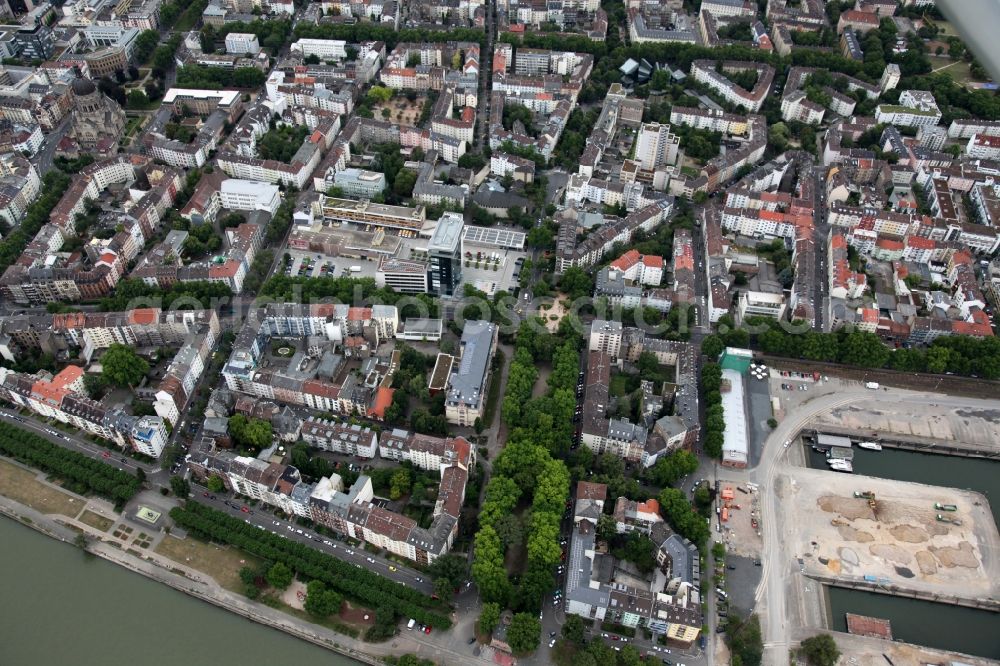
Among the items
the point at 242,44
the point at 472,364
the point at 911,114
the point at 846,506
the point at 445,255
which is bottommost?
the point at 846,506

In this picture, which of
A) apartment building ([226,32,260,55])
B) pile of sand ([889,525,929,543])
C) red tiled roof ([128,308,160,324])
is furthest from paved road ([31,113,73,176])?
pile of sand ([889,525,929,543])

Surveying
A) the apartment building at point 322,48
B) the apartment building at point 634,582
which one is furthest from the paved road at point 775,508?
the apartment building at point 322,48

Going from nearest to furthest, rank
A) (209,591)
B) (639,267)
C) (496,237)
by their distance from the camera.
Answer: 1. (209,591)
2. (639,267)
3. (496,237)

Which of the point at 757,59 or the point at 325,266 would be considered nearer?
the point at 325,266

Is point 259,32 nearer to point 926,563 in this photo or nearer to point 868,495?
point 868,495

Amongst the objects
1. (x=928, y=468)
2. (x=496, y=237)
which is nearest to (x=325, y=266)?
(x=496, y=237)

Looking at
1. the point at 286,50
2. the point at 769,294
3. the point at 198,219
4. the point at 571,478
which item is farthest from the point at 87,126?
the point at 769,294
